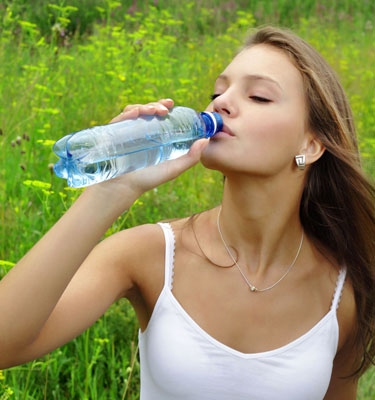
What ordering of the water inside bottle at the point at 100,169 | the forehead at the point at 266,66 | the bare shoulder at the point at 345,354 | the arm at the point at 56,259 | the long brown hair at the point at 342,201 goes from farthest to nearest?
the bare shoulder at the point at 345,354 < the long brown hair at the point at 342,201 < the forehead at the point at 266,66 < the water inside bottle at the point at 100,169 < the arm at the point at 56,259

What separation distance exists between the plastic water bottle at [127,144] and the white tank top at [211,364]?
324mm

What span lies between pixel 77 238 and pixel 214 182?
2485mm

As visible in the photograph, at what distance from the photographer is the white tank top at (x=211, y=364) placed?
7.01 ft

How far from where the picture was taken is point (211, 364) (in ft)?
7.04

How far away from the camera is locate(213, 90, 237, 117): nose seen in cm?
201

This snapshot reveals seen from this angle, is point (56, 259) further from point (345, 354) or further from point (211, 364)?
point (345, 354)

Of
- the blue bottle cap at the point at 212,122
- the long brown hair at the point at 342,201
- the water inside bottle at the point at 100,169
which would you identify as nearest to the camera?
the water inside bottle at the point at 100,169

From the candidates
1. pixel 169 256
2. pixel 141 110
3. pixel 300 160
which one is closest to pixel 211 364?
pixel 169 256

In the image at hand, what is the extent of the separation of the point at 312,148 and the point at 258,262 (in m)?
0.35

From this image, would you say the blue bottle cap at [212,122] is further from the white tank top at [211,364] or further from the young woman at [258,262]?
the white tank top at [211,364]

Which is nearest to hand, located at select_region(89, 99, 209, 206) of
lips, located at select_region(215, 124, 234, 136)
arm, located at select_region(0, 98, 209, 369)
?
arm, located at select_region(0, 98, 209, 369)

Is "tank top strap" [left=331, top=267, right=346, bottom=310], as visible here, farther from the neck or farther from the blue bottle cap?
the blue bottle cap

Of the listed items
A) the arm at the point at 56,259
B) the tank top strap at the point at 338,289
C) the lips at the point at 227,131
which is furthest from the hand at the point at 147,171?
the tank top strap at the point at 338,289

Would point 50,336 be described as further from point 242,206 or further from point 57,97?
point 57,97
